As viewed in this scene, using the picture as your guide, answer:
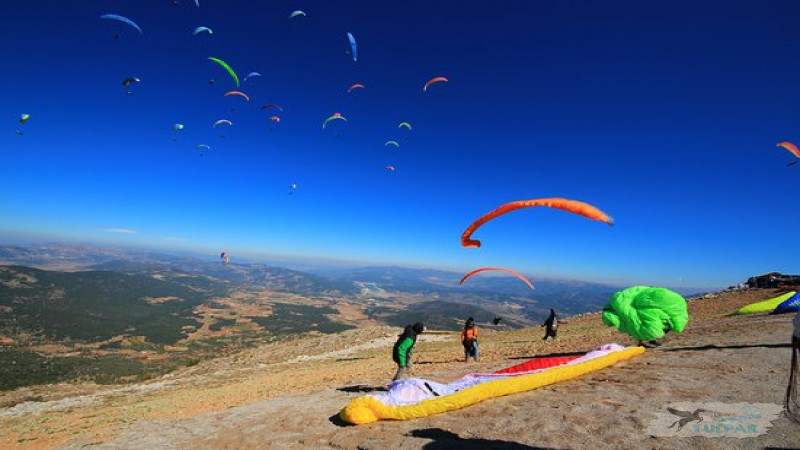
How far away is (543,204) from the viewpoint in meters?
7.12

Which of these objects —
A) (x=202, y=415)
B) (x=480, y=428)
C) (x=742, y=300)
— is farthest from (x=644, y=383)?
(x=742, y=300)

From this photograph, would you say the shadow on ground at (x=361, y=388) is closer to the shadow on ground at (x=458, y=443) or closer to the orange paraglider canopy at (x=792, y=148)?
the shadow on ground at (x=458, y=443)

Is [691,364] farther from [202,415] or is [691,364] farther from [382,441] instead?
[202,415]

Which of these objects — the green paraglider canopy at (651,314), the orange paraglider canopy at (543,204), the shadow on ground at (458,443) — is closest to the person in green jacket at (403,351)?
the shadow on ground at (458,443)

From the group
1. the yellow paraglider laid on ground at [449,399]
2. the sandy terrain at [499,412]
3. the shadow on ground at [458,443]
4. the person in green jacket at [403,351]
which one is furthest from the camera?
the person in green jacket at [403,351]

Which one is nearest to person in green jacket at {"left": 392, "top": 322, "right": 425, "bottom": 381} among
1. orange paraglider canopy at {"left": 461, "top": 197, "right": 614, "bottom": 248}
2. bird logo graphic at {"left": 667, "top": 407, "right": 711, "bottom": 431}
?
orange paraglider canopy at {"left": 461, "top": 197, "right": 614, "bottom": 248}

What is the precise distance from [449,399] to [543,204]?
6086mm

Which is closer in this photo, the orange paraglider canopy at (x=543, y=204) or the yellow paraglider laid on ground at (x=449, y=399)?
the orange paraglider canopy at (x=543, y=204)

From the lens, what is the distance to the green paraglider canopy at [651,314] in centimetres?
1438

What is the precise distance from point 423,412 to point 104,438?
10.7 m

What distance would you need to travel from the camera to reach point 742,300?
3144 centimetres

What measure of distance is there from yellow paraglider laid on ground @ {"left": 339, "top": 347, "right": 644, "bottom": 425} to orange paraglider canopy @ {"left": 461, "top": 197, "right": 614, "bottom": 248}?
15.0ft

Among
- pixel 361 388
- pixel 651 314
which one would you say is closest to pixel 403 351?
pixel 361 388

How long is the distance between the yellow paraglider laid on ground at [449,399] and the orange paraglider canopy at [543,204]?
15.0 ft
